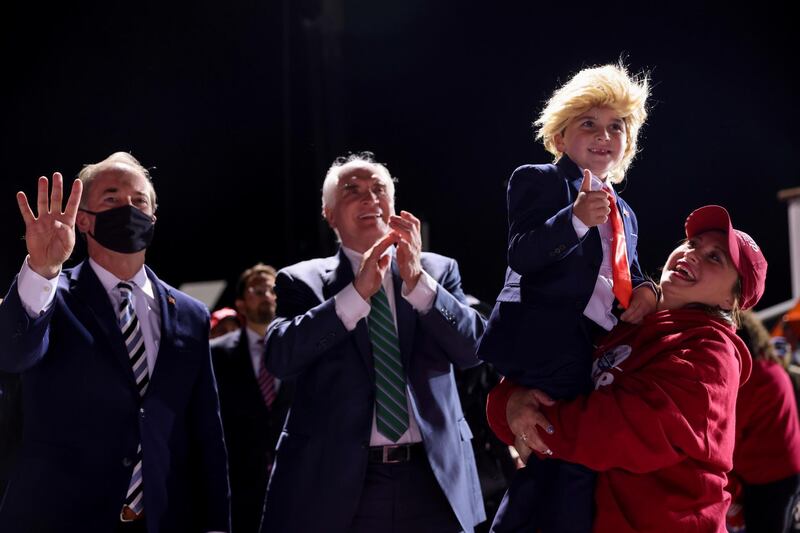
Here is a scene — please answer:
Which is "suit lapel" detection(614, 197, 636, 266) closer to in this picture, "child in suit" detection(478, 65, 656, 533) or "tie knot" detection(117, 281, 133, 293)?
"child in suit" detection(478, 65, 656, 533)

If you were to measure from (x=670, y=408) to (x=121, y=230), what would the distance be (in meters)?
1.50

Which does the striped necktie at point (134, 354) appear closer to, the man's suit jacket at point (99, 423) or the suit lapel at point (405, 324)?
the man's suit jacket at point (99, 423)

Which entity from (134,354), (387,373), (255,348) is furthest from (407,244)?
(255,348)

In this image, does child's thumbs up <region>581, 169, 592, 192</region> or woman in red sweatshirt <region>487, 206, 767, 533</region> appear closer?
woman in red sweatshirt <region>487, 206, 767, 533</region>

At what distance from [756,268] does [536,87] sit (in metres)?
3.68

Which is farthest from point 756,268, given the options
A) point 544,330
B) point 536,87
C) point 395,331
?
point 536,87

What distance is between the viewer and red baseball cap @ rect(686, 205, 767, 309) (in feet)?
7.00

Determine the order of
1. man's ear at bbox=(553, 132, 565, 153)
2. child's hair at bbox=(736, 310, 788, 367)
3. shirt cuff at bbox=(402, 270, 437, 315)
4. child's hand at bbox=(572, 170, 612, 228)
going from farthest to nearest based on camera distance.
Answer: child's hair at bbox=(736, 310, 788, 367) → shirt cuff at bbox=(402, 270, 437, 315) → man's ear at bbox=(553, 132, 565, 153) → child's hand at bbox=(572, 170, 612, 228)

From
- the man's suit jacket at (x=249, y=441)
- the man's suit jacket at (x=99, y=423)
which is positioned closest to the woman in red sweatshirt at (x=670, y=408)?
the man's suit jacket at (x=99, y=423)

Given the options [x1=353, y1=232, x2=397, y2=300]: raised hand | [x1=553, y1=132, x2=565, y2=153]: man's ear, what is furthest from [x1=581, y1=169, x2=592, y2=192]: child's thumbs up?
[x1=353, y1=232, x2=397, y2=300]: raised hand

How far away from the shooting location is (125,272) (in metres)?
2.54

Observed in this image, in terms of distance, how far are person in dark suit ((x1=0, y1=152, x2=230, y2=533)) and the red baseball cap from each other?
1416 millimetres

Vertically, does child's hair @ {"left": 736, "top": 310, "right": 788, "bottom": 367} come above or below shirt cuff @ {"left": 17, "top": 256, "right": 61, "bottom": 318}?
below

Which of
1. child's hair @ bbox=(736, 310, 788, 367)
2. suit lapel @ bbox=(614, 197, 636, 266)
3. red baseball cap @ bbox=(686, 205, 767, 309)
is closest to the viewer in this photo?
red baseball cap @ bbox=(686, 205, 767, 309)
